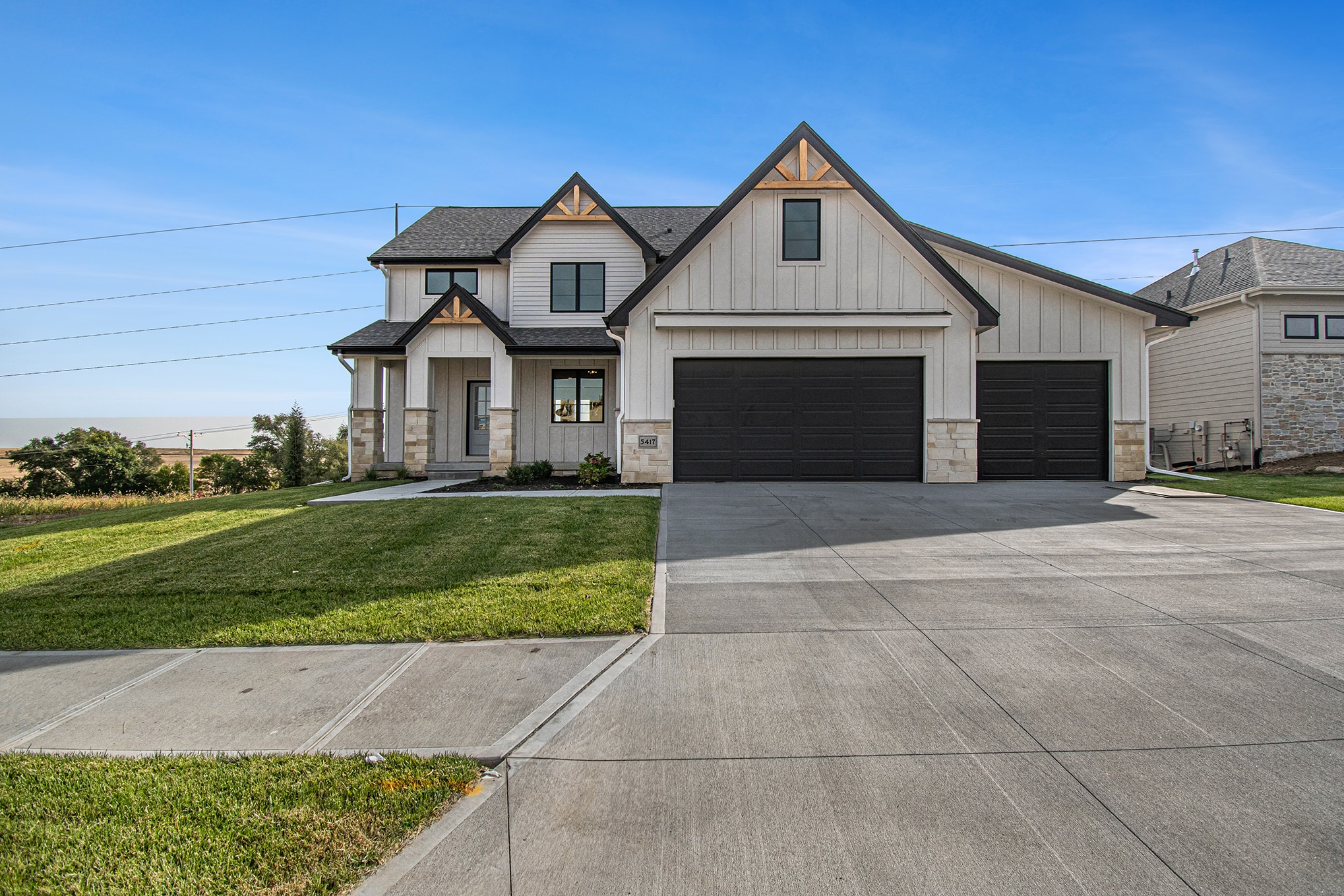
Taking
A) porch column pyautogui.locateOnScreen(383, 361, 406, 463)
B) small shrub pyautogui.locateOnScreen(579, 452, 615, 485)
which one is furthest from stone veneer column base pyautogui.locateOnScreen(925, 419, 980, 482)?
porch column pyautogui.locateOnScreen(383, 361, 406, 463)

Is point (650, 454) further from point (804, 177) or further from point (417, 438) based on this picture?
point (417, 438)

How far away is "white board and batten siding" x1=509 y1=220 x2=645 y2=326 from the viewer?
18406mm

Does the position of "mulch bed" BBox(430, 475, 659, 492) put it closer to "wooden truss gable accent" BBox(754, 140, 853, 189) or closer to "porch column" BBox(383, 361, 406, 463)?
"porch column" BBox(383, 361, 406, 463)

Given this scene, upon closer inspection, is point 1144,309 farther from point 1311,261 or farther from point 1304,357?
point 1311,261

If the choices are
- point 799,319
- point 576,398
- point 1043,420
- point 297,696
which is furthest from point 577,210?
point 297,696

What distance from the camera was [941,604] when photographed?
5.50 m

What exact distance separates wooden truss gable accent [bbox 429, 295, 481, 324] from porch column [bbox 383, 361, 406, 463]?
3.03 metres

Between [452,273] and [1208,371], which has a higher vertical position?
[452,273]

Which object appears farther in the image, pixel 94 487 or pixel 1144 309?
pixel 94 487

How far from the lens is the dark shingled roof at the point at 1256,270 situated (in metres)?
19.8

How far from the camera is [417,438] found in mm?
17578

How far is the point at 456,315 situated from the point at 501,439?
341 centimetres

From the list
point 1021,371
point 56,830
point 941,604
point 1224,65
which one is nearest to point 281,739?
point 56,830

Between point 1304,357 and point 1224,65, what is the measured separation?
1008 centimetres
